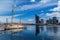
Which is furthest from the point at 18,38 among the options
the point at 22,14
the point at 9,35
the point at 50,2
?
the point at 50,2

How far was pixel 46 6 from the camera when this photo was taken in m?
5.18

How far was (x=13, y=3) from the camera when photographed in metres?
5.14

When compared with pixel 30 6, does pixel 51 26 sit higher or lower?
lower

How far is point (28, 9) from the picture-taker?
518 centimetres

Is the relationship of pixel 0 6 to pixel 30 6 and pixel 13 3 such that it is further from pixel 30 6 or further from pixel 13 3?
pixel 30 6

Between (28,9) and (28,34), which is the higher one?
(28,9)

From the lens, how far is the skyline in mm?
5121

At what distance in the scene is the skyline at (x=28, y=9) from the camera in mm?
5121

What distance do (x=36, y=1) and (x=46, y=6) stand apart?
1.01ft

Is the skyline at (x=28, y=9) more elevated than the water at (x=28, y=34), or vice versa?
the skyline at (x=28, y=9)

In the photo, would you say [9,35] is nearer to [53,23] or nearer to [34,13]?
[34,13]

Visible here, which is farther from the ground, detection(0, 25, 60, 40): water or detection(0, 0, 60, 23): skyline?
detection(0, 0, 60, 23): skyline

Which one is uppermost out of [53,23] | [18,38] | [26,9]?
[26,9]

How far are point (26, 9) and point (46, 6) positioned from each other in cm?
55
